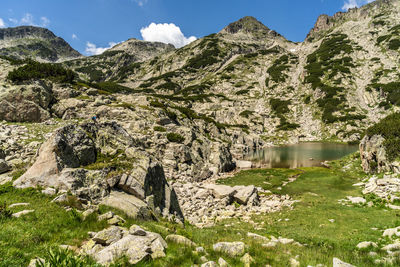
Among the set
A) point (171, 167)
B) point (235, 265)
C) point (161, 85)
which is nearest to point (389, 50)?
point (161, 85)

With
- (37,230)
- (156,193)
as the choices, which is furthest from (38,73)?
(37,230)

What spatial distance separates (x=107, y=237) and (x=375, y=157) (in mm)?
37989

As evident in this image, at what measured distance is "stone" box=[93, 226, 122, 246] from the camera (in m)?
5.88

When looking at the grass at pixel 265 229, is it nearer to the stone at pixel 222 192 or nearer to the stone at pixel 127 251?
the stone at pixel 127 251

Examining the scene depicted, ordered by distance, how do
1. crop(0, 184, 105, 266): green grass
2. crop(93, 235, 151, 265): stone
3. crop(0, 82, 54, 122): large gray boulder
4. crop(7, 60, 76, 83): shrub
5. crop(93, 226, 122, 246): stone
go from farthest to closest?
1. crop(7, 60, 76, 83): shrub
2. crop(0, 82, 54, 122): large gray boulder
3. crop(93, 226, 122, 246): stone
4. crop(93, 235, 151, 265): stone
5. crop(0, 184, 105, 266): green grass

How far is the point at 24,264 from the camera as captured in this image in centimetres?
417

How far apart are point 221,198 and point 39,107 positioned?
30392mm

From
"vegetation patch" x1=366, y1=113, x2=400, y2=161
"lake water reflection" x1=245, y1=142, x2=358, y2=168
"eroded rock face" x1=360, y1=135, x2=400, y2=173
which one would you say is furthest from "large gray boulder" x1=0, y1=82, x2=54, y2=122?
"lake water reflection" x1=245, y1=142, x2=358, y2=168

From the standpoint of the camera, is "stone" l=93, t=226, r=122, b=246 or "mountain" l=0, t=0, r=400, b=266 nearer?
"stone" l=93, t=226, r=122, b=246

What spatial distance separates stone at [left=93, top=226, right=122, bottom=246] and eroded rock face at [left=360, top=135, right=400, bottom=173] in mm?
29740

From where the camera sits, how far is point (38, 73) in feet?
124

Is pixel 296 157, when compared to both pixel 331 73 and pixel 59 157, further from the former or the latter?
pixel 331 73

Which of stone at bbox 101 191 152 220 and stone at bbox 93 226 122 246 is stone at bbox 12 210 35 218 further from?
stone at bbox 101 191 152 220

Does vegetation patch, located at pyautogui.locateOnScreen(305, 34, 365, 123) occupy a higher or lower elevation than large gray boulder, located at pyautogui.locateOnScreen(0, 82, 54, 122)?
higher
